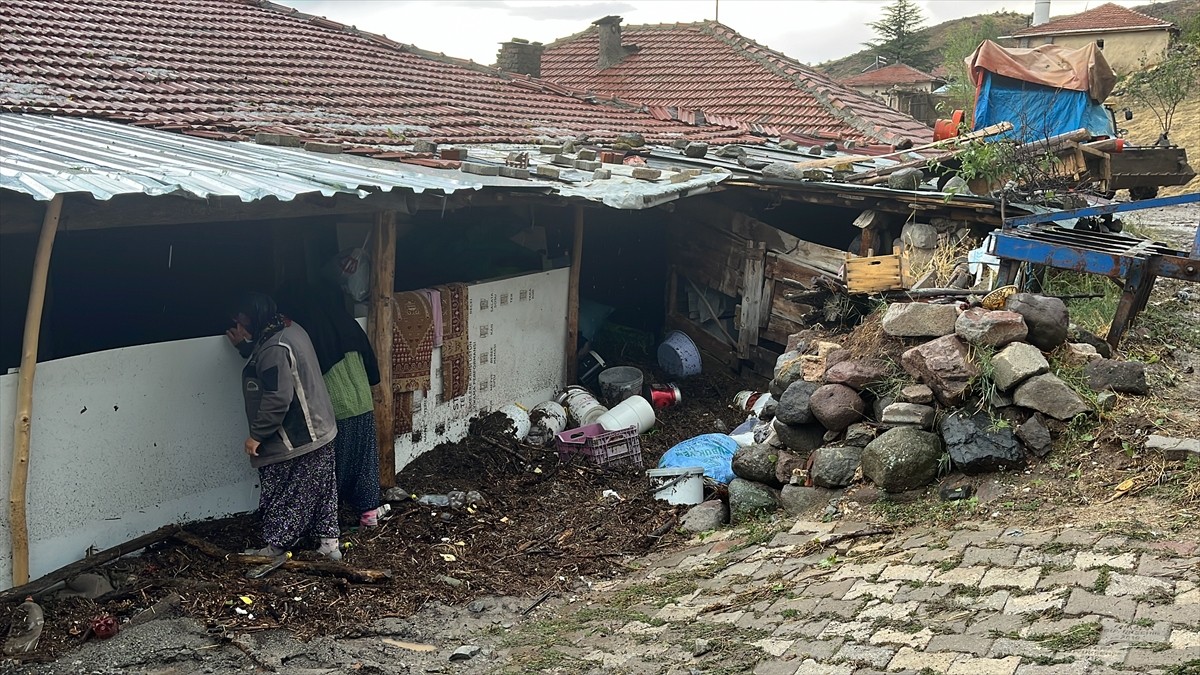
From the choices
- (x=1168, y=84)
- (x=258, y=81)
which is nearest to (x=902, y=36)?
(x=1168, y=84)

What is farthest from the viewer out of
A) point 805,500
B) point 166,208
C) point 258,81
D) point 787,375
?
point 258,81

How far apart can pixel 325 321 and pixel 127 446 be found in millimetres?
1357

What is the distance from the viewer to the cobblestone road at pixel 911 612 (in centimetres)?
411

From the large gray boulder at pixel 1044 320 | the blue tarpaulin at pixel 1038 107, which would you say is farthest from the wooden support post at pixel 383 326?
the blue tarpaulin at pixel 1038 107

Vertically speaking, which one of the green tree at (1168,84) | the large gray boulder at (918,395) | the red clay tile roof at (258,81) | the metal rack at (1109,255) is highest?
the green tree at (1168,84)

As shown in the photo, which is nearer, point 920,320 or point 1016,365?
point 1016,365

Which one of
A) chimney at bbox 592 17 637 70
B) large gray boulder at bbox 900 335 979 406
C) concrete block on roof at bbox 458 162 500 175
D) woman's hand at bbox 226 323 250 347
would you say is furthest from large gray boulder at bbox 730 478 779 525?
chimney at bbox 592 17 637 70

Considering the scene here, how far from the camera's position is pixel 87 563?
5.49m

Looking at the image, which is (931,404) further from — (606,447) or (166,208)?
(166,208)

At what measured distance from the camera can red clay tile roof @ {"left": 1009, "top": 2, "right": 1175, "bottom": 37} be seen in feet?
135

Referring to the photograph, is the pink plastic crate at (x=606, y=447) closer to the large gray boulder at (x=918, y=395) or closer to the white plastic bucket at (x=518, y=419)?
the white plastic bucket at (x=518, y=419)

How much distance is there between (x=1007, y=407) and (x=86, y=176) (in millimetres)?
5250

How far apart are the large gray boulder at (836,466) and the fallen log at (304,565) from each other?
276 cm

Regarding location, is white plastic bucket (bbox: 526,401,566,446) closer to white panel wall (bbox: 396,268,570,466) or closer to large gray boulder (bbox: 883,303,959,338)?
white panel wall (bbox: 396,268,570,466)
